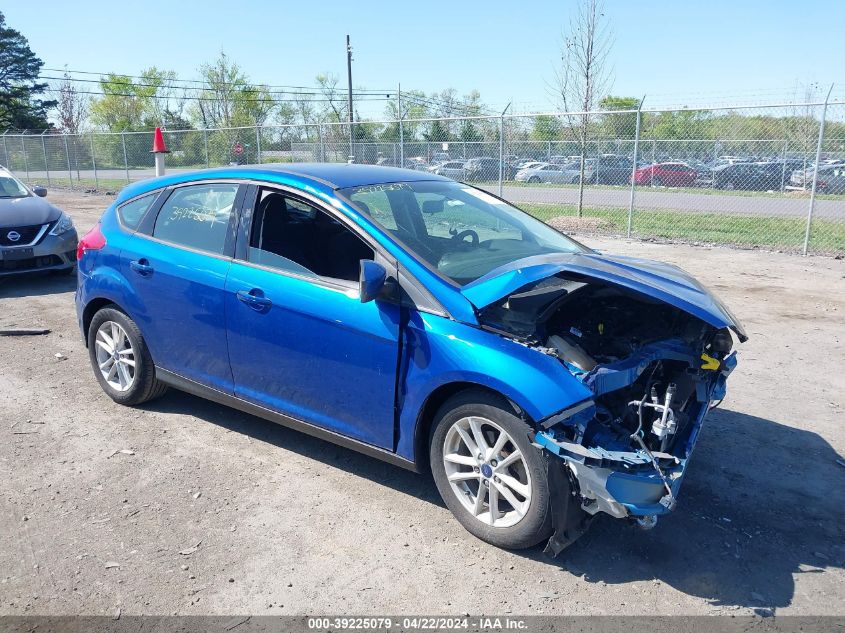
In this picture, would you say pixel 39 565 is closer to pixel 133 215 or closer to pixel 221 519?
pixel 221 519

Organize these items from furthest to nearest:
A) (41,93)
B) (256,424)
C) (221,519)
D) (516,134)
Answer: (41,93), (516,134), (256,424), (221,519)

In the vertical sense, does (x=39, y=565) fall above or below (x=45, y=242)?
below

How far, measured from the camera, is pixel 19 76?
193 ft

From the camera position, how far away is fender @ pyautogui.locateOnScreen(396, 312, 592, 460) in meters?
3.03

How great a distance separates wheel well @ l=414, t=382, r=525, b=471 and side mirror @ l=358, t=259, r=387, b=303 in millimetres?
564

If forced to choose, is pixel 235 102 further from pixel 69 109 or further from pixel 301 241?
pixel 301 241

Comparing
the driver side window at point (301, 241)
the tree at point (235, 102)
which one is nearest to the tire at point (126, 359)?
the driver side window at point (301, 241)

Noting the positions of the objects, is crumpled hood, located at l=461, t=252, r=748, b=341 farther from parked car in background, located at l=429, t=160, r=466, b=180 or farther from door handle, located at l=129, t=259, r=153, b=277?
parked car in background, located at l=429, t=160, r=466, b=180

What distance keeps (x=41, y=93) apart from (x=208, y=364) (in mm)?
66063

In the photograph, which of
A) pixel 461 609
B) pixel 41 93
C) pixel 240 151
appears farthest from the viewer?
pixel 41 93

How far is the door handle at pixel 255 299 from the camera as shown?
3.94 metres

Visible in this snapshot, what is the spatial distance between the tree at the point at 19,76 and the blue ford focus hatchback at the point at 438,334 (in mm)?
62362

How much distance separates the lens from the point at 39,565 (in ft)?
10.6

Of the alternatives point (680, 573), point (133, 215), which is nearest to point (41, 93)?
point (133, 215)
